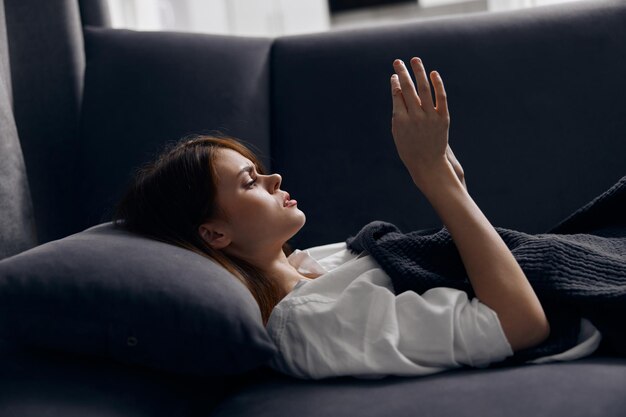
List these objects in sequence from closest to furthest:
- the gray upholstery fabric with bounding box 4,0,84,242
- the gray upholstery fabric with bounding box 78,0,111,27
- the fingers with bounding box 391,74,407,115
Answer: the fingers with bounding box 391,74,407,115, the gray upholstery fabric with bounding box 4,0,84,242, the gray upholstery fabric with bounding box 78,0,111,27

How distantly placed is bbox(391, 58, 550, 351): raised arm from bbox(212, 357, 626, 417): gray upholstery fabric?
8cm

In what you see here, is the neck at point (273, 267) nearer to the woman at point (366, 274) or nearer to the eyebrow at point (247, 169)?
the woman at point (366, 274)

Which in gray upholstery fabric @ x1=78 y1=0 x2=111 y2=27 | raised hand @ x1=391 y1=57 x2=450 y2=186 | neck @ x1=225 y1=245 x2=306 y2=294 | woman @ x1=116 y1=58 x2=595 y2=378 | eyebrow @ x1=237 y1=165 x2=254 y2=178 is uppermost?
gray upholstery fabric @ x1=78 y1=0 x2=111 y2=27

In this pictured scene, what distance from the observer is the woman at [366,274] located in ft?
3.51

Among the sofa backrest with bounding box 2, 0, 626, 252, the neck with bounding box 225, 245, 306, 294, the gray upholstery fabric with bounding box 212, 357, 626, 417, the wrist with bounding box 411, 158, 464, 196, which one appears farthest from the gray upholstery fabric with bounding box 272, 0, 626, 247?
the gray upholstery fabric with bounding box 212, 357, 626, 417

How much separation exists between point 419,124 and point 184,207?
0.47 metres

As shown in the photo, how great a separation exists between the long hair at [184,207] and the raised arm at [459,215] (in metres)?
0.37

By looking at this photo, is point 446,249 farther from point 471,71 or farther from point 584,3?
point 584,3

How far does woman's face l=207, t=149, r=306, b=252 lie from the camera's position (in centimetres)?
137

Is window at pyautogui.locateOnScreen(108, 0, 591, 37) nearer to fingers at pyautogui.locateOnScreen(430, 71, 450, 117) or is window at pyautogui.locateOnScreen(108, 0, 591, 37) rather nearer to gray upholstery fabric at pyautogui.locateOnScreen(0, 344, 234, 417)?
fingers at pyautogui.locateOnScreen(430, 71, 450, 117)

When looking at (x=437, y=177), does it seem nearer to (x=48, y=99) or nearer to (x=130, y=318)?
(x=130, y=318)

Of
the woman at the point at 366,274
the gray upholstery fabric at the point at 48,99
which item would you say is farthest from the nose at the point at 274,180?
the gray upholstery fabric at the point at 48,99

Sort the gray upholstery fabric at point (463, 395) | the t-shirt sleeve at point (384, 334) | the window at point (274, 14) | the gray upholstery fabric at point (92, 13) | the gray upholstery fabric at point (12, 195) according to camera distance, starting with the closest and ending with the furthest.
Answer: the gray upholstery fabric at point (463, 395) < the t-shirt sleeve at point (384, 334) < the gray upholstery fabric at point (12, 195) < the gray upholstery fabric at point (92, 13) < the window at point (274, 14)

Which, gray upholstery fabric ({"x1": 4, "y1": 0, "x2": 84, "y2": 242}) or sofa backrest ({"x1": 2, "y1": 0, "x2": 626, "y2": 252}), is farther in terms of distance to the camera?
gray upholstery fabric ({"x1": 4, "y1": 0, "x2": 84, "y2": 242})
